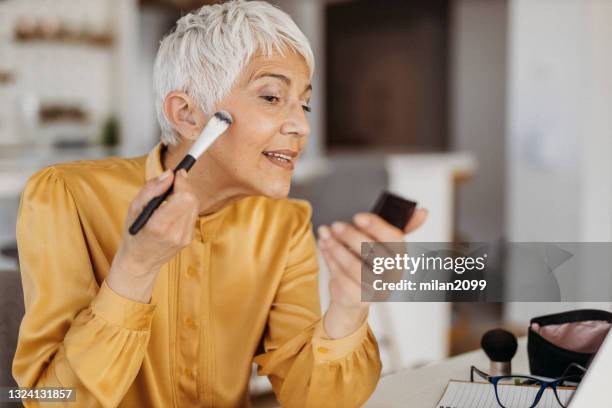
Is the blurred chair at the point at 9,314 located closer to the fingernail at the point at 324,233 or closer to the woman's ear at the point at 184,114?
the woman's ear at the point at 184,114

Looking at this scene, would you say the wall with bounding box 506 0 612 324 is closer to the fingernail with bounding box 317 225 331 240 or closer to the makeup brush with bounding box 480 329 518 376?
the makeup brush with bounding box 480 329 518 376

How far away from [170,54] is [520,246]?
466mm

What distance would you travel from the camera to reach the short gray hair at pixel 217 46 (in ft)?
2.64

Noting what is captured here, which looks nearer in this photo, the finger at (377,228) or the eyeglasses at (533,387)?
the finger at (377,228)

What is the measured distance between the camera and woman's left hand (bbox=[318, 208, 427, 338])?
0.59 meters

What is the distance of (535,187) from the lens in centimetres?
312

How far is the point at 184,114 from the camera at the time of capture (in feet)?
2.75

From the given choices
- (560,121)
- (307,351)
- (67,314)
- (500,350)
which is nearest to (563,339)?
(500,350)

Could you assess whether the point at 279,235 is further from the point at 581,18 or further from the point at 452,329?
the point at 581,18

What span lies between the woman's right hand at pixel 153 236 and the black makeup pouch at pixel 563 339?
444mm

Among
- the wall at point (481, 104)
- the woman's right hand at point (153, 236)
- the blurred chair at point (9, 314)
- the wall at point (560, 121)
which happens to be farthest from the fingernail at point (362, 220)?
the wall at point (481, 104)

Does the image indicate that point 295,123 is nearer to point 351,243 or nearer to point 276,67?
point 276,67

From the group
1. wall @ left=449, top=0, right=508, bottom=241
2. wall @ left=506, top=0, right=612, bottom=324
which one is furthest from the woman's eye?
wall @ left=449, top=0, right=508, bottom=241

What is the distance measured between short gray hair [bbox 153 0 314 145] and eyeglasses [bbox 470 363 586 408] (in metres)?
0.41
